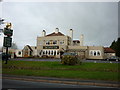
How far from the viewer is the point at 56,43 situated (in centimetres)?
5219

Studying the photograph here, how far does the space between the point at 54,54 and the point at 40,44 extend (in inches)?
242

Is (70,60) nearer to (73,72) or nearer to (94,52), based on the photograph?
(73,72)

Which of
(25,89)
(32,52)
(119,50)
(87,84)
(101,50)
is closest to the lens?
(25,89)

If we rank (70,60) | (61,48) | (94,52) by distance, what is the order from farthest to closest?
(61,48) → (94,52) → (70,60)

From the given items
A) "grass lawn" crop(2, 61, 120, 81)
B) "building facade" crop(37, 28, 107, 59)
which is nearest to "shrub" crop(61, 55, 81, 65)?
"grass lawn" crop(2, 61, 120, 81)

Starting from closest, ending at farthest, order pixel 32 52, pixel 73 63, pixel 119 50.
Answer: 1. pixel 73 63
2. pixel 32 52
3. pixel 119 50

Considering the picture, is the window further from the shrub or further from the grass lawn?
the grass lawn

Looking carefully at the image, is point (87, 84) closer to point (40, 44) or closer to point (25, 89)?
point (25, 89)

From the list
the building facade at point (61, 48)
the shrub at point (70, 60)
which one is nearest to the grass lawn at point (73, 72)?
the shrub at point (70, 60)

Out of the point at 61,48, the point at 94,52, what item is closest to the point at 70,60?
the point at 61,48

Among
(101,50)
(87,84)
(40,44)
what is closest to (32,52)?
(40,44)

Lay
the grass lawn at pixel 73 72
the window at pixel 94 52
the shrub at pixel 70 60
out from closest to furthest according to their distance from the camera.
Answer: the grass lawn at pixel 73 72 → the shrub at pixel 70 60 → the window at pixel 94 52

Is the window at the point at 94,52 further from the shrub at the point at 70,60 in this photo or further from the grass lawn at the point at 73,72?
the grass lawn at the point at 73,72

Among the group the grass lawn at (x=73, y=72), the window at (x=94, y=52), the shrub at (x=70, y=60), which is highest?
the window at (x=94, y=52)
